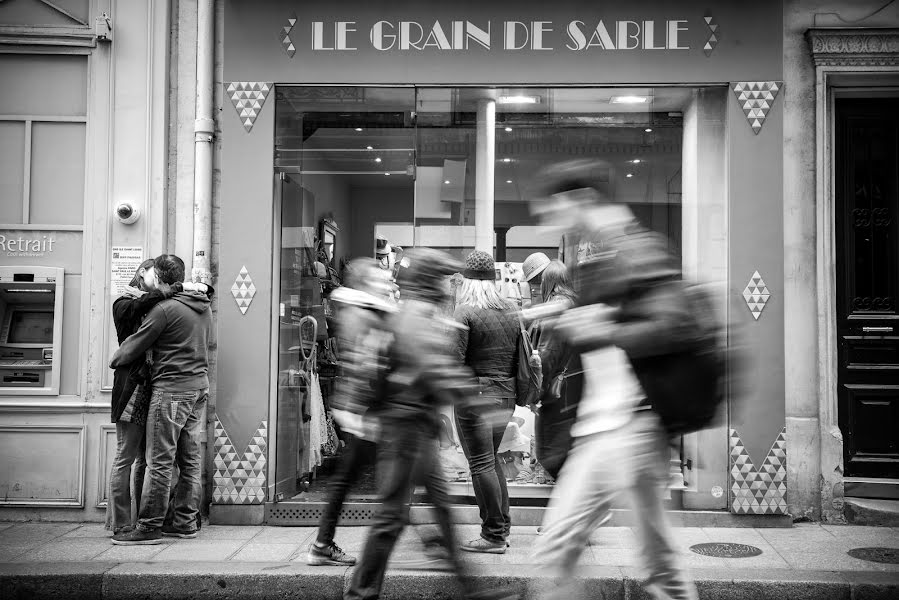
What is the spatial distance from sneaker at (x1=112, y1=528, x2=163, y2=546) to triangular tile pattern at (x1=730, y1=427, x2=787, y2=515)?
4720 mm

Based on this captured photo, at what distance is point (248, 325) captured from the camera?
6.99 m

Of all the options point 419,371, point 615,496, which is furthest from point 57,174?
point 615,496

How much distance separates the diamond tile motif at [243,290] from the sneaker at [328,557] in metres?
2.41

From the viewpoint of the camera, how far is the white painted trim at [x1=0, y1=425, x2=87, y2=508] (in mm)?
6922

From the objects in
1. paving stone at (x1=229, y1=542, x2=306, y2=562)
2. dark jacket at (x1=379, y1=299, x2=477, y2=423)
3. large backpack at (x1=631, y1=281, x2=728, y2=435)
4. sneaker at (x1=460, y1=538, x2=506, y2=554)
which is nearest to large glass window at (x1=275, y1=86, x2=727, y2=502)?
paving stone at (x1=229, y1=542, x2=306, y2=562)

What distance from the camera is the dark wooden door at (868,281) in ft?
23.6

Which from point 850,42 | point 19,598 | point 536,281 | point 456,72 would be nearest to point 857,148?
point 850,42

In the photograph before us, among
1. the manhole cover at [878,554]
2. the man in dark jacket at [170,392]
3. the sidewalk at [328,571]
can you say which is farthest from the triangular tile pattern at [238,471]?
the manhole cover at [878,554]

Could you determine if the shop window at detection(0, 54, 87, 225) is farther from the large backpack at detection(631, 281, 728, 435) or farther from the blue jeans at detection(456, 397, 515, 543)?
the large backpack at detection(631, 281, 728, 435)

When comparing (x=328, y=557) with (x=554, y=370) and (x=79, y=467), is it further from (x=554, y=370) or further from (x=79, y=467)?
(x=79, y=467)

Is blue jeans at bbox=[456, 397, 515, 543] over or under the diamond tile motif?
under

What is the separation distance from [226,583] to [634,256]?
11.9ft

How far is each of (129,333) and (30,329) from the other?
4.91 feet

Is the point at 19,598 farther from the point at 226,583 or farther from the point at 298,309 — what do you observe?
the point at 298,309
